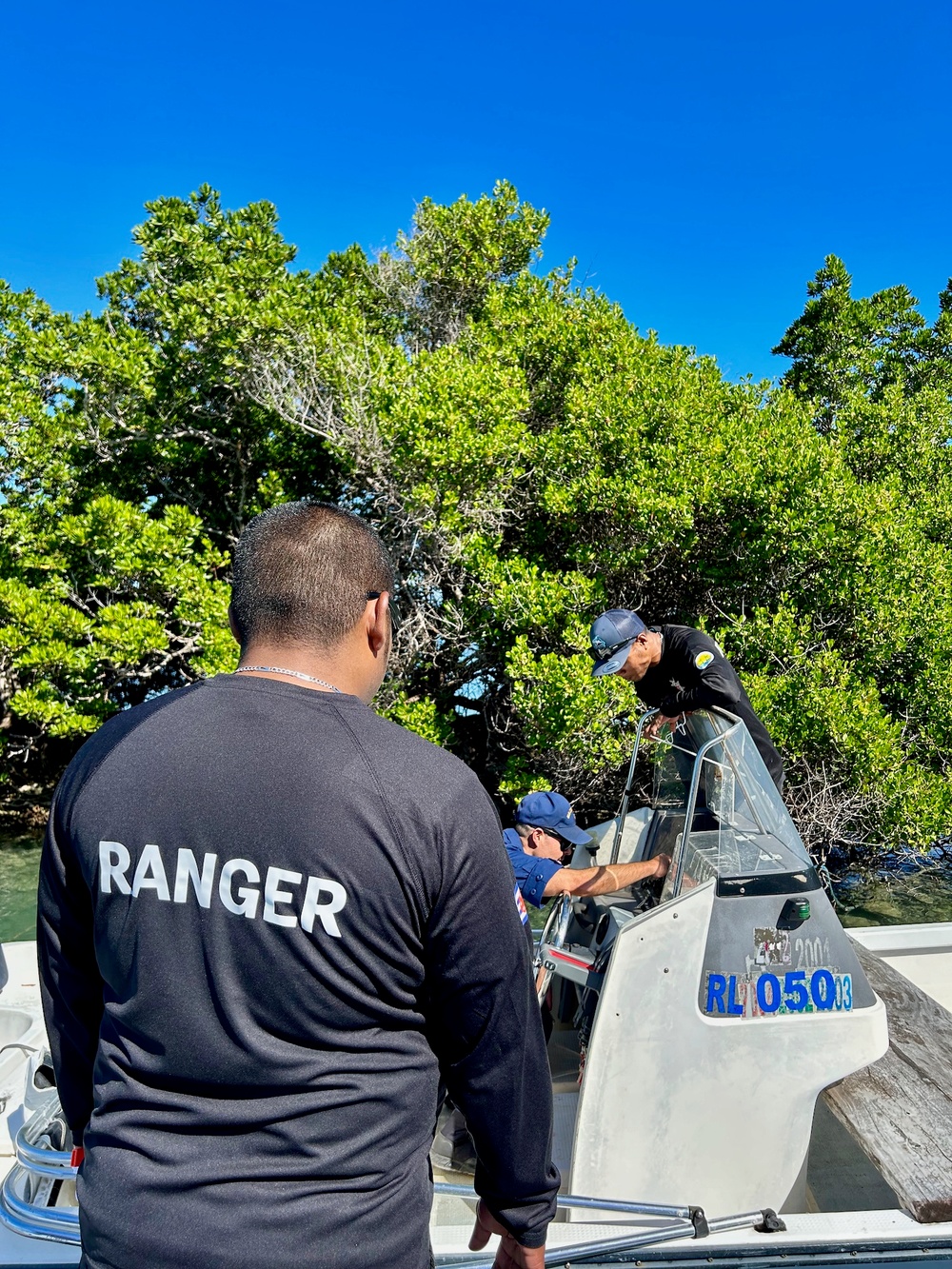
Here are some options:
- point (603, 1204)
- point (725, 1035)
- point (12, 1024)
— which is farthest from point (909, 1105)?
point (12, 1024)

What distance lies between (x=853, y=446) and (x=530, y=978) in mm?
12586

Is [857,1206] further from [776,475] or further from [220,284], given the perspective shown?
[220,284]

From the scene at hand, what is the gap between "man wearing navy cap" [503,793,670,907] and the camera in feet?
10.3

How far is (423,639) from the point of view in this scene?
1025cm

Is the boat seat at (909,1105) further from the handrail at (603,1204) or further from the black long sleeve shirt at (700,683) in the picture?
the black long sleeve shirt at (700,683)

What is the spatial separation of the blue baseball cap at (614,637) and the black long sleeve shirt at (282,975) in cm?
256

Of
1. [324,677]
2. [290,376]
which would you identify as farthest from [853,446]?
[324,677]

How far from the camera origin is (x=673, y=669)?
3734 millimetres

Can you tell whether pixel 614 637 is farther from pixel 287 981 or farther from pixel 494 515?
pixel 494 515

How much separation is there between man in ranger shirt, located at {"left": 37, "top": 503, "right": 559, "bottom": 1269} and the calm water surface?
32.7ft

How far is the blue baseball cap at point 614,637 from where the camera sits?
3.66 meters

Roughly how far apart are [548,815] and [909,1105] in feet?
5.43

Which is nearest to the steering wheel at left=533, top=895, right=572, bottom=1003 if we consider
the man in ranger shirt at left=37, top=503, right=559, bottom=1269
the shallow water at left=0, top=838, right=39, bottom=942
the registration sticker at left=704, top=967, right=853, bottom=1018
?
the registration sticker at left=704, top=967, right=853, bottom=1018

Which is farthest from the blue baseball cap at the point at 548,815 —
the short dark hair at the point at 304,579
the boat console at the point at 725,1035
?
the short dark hair at the point at 304,579
